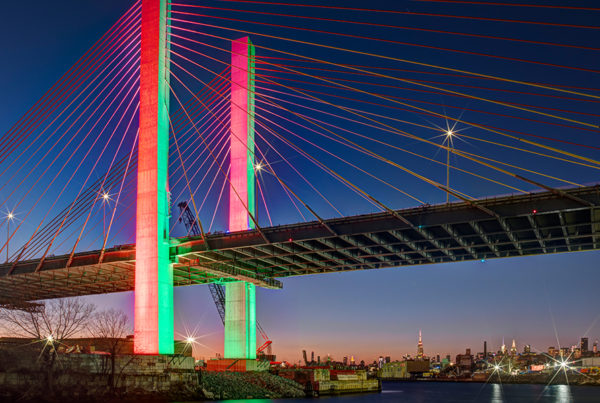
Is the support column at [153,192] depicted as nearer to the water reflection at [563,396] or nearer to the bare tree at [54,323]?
the bare tree at [54,323]

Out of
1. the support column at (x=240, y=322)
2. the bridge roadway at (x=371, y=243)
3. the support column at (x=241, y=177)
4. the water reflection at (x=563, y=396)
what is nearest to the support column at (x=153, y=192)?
the bridge roadway at (x=371, y=243)

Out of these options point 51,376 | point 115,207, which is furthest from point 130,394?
point 115,207

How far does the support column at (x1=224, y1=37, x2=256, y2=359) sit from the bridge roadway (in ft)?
11.2

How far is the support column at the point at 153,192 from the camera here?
144ft

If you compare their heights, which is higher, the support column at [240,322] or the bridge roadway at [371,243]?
the bridge roadway at [371,243]

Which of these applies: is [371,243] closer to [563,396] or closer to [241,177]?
[241,177]

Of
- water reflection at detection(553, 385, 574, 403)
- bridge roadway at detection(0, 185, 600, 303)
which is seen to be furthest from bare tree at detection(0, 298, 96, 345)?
water reflection at detection(553, 385, 574, 403)

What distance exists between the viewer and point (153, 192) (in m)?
44.9

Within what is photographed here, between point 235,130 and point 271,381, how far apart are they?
25.9 metres

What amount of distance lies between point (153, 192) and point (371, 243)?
18.9m

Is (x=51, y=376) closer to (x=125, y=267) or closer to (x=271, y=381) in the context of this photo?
(x=125, y=267)

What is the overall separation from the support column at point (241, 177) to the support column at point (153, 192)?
10299mm

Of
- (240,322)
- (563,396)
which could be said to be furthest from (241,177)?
(563,396)

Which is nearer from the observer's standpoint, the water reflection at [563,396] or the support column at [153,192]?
the support column at [153,192]
